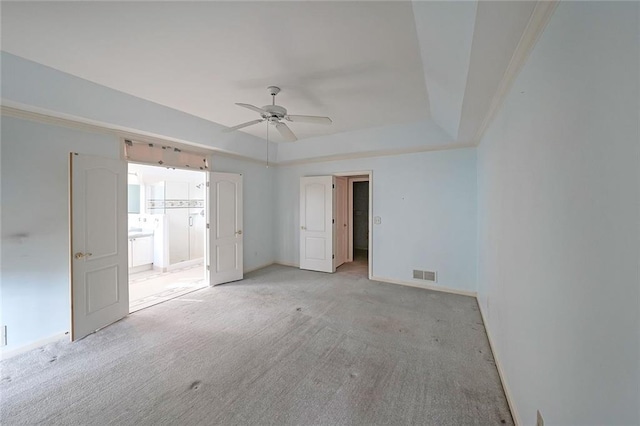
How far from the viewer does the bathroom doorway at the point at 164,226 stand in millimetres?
5309

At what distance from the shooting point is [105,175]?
299cm

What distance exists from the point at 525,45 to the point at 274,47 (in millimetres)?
1735

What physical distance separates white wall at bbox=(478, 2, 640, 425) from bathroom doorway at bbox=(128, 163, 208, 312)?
194 inches

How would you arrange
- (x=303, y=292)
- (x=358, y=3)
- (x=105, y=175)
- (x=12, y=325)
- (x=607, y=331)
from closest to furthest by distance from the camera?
(x=607, y=331), (x=358, y=3), (x=12, y=325), (x=105, y=175), (x=303, y=292)

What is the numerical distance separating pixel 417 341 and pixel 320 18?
307 centimetres

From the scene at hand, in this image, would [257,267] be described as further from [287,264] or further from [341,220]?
[341,220]

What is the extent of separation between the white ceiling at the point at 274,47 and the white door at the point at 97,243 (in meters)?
1.04

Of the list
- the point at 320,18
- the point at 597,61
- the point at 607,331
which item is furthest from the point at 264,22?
the point at 607,331

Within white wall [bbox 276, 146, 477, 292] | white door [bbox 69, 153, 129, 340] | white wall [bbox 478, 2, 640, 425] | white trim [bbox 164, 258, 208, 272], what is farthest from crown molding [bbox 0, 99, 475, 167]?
white trim [bbox 164, 258, 208, 272]

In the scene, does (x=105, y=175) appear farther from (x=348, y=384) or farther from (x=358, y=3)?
(x=348, y=384)

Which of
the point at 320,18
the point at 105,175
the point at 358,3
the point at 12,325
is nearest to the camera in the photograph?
the point at 358,3

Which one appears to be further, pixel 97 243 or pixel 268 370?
pixel 97 243

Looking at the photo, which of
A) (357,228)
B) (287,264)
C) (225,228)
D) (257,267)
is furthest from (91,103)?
(357,228)

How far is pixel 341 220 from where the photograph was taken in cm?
600
